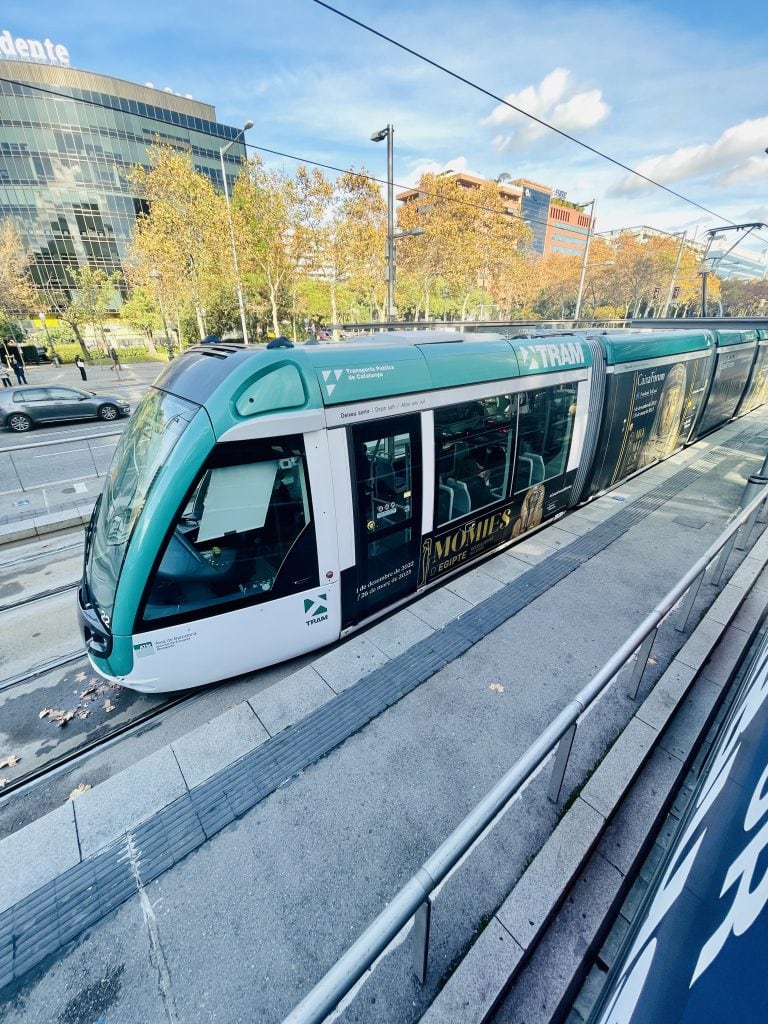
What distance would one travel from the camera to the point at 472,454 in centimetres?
564

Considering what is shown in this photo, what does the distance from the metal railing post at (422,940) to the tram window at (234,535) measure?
261 centimetres

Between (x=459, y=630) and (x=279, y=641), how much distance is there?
81.2 inches

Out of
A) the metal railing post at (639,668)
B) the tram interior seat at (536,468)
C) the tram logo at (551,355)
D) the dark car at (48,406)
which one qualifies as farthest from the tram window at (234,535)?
the dark car at (48,406)

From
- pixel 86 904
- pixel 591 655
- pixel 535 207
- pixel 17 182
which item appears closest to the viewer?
pixel 86 904

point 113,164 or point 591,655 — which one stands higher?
point 113,164

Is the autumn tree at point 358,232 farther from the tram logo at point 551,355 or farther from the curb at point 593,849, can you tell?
the curb at point 593,849

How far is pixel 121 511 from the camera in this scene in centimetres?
389

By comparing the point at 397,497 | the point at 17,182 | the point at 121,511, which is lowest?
the point at 397,497

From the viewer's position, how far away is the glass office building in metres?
52.1

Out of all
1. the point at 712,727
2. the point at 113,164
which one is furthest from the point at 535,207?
the point at 712,727

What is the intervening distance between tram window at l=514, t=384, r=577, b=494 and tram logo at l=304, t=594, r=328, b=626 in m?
3.46

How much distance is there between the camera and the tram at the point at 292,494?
3652mm

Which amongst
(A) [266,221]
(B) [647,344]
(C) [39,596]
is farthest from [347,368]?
(A) [266,221]

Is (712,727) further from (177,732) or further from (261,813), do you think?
(177,732)
